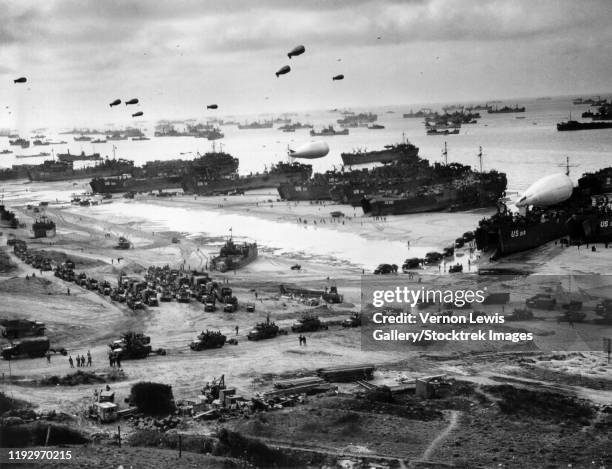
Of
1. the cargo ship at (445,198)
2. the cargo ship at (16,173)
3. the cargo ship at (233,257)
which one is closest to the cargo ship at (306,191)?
the cargo ship at (445,198)

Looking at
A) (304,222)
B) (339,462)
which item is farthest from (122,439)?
(304,222)

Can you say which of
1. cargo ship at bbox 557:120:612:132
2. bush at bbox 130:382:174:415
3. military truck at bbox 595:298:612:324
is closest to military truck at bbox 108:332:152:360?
bush at bbox 130:382:174:415

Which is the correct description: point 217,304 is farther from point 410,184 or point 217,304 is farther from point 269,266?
point 410,184

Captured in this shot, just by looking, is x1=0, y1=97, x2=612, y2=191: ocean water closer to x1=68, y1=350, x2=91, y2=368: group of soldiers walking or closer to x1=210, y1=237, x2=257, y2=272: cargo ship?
x1=210, y1=237, x2=257, y2=272: cargo ship

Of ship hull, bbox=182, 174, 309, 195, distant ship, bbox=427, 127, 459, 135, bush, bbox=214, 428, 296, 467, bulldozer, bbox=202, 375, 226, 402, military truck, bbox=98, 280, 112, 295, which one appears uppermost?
distant ship, bbox=427, 127, 459, 135

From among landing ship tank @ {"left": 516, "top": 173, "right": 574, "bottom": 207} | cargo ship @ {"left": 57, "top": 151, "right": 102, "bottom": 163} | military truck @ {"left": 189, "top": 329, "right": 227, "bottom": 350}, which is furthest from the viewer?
cargo ship @ {"left": 57, "top": 151, "right": 102, "bottom": 163}

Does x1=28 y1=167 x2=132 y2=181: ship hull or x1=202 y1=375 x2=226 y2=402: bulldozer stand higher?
x1=28 y1=167 x2=132 y2=181: ship hull

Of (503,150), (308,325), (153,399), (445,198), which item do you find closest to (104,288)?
(308,325)
